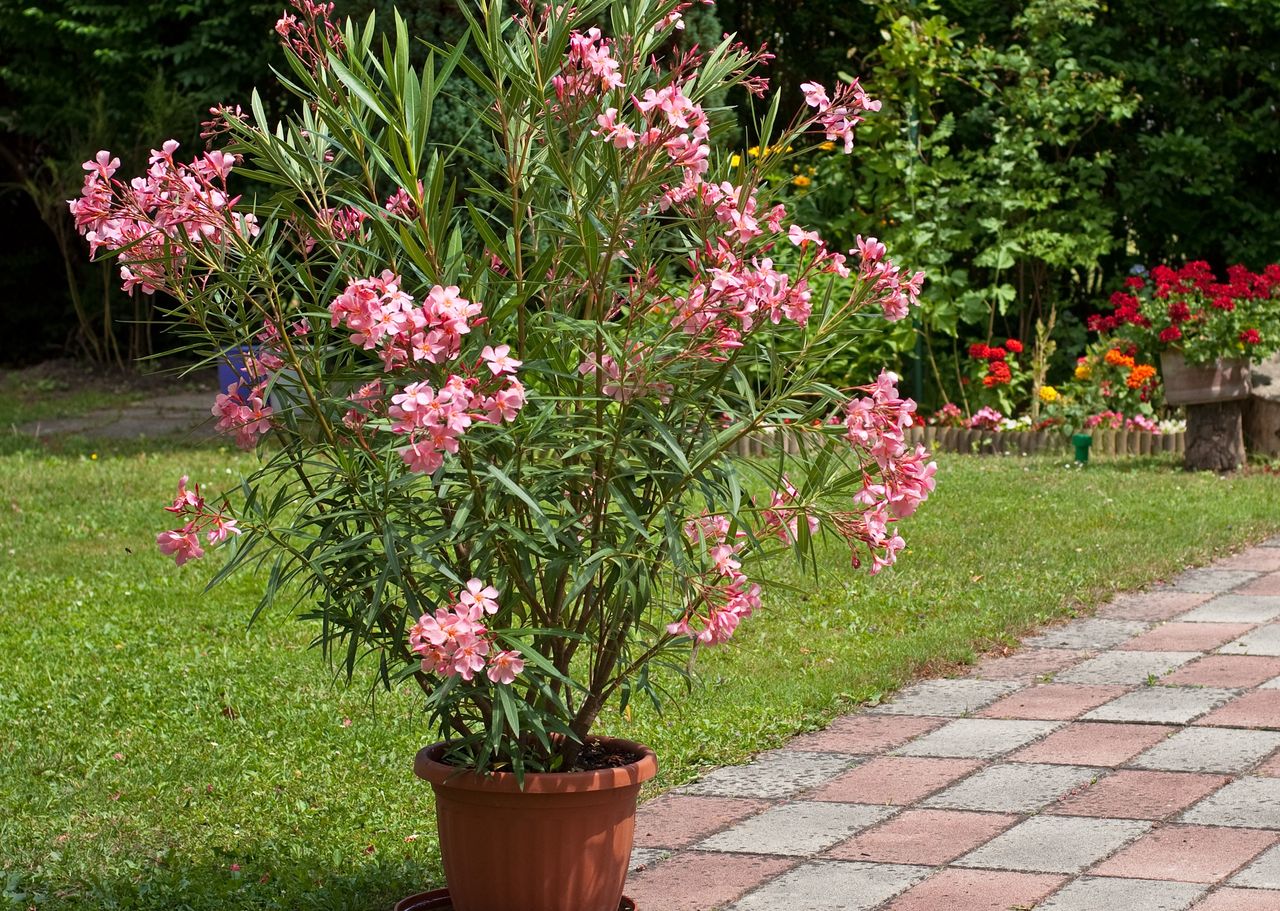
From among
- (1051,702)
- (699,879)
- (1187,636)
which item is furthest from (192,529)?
(1187,636)

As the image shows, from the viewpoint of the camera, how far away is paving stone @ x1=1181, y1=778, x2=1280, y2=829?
3.58m

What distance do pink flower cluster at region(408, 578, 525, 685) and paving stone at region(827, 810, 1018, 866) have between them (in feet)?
4.08

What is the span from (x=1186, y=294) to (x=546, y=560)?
6583 millimetres

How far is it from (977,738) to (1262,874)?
3.67 ft

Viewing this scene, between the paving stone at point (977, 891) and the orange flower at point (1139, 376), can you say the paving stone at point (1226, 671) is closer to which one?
the paving stone at point (977, 891)

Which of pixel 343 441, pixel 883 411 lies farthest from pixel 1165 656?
pixel 343 441

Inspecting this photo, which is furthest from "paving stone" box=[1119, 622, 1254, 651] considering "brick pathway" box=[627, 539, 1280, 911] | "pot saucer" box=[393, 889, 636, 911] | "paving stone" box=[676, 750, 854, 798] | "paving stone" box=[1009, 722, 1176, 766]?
"pot saucer" box=[393, 889, 636, 911]

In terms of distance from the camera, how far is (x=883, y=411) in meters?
2.70

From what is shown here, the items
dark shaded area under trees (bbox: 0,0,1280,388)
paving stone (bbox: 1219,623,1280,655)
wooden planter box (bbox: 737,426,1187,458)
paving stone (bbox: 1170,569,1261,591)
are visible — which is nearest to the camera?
paving stone (bbox: 1219,623,1280,655)

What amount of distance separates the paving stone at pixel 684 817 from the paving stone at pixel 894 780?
7.6 inches

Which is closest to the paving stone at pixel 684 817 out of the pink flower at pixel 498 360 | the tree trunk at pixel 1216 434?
the pink flower at pixel 498 360

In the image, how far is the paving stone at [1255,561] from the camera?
6527 mm

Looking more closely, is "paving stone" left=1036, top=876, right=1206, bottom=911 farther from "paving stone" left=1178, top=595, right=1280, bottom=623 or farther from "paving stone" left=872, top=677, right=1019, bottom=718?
"paving stone" left=1178, top=595, right=1280, bottom=623

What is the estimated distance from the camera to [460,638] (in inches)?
98.2
